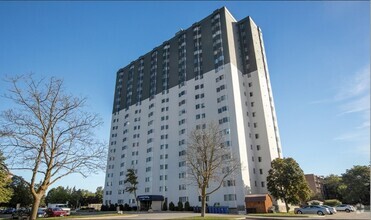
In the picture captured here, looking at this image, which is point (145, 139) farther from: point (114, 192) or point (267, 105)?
point (267, 105)

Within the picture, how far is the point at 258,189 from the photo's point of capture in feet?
192

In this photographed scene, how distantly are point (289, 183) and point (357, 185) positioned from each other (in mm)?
48690

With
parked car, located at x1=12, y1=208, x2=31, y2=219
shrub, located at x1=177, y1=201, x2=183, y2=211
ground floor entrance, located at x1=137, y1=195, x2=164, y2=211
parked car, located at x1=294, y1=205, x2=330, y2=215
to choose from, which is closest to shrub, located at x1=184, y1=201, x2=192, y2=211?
shrub, located at x1=177, y1=201, x2=183, y2=211

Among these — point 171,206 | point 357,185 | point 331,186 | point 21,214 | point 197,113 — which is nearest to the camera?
point 21,214

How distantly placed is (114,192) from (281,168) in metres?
53.2

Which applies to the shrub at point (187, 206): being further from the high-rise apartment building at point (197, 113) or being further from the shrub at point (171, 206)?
the shrub at point (171, 206)

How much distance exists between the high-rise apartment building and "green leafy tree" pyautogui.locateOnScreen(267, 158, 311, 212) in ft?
18.2

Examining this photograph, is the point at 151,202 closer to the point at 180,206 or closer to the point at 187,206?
the point at 180,206

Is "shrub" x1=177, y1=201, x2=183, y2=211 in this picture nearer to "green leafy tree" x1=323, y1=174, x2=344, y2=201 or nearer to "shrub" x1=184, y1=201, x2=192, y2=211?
"shrub" x1=184, y1=201, x2=192, y2=211

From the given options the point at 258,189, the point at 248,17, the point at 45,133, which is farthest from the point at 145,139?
the point at 45,133

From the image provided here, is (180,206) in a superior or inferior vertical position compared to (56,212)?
superior

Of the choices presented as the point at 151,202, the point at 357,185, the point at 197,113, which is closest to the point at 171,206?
the point at 151,202

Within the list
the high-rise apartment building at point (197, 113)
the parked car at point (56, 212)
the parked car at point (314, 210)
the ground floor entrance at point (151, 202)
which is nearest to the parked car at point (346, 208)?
the high-rise apartment building at point (197, 113)

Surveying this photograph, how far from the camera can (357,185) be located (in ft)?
271
